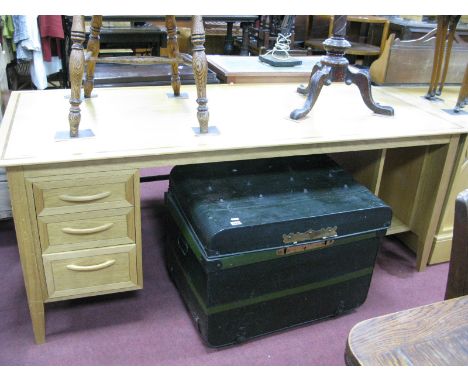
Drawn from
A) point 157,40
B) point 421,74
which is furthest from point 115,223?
point 157,40

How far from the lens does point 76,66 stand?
135 cm

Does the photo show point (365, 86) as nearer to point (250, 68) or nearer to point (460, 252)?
point (250, 68)

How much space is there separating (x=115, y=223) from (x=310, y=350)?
→ 803 mm

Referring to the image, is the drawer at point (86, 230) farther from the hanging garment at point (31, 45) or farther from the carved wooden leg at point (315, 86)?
the hanging garment at point (31, 45)

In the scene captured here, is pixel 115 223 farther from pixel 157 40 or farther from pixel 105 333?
pixel 157 40

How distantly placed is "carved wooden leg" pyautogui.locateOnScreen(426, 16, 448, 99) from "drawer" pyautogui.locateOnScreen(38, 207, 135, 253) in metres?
1.49

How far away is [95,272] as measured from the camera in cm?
149

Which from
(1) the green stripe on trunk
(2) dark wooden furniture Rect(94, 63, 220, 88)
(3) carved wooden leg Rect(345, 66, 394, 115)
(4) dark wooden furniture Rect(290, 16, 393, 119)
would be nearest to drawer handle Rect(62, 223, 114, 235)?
(1) the green stripe on trunk

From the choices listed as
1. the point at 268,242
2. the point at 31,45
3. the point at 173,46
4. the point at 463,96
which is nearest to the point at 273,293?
the point at 268,242

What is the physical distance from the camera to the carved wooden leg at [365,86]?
5.75ft

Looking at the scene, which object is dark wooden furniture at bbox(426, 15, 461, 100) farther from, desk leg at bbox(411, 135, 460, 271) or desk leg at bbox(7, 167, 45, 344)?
desk leg at bbox(7, 167, 45, 344)

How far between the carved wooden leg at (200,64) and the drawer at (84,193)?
0.29 meters

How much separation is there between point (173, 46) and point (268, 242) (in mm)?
896
